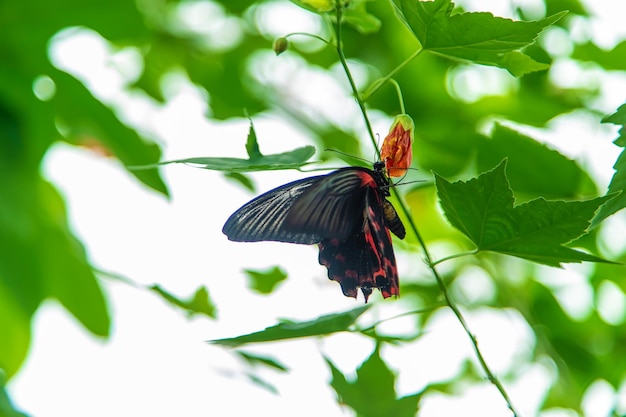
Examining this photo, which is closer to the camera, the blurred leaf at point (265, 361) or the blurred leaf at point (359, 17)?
the blurred leaf at point (359, 17)

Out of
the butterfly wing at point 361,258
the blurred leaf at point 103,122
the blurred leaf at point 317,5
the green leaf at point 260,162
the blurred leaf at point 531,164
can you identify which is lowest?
the butterfly wing at point 361,258

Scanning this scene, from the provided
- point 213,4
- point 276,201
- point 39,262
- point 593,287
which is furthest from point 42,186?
point 593,287

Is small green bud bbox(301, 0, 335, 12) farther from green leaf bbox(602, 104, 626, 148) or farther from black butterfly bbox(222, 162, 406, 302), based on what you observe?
green leaf bbox(602, 104, 626, 148)

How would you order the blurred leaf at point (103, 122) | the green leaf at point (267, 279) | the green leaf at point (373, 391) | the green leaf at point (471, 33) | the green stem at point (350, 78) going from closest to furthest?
the green leaf at point (471, 33), the green stem at point (350, 78), the green leaf at point (373, 391), the green leaf at point (267, 279), the blurred leaf at point (103, 122)

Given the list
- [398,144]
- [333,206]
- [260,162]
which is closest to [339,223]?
[333,206]

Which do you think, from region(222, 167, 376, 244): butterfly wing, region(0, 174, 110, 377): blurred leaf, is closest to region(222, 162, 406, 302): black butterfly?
region(222, 167, 376, 244): butterfly wing

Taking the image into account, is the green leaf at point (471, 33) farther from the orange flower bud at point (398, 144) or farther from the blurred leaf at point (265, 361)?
the blurred leaf at point (265, 361)

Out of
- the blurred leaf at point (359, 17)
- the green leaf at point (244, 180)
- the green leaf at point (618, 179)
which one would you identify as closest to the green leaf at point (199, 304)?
the green leaf at point (244, 180)

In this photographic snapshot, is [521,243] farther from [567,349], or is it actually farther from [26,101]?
[26,101]
